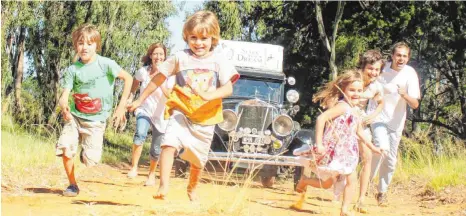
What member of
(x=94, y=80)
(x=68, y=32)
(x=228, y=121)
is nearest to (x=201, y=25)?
(x=94, y=80)

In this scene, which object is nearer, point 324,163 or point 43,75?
point 324,163

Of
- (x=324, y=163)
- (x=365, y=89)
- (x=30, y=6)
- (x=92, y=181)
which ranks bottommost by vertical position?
(x=92, y=181)

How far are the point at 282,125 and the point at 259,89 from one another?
4.20ft

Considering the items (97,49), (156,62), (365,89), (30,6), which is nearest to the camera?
(97,49)

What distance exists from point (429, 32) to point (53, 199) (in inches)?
947

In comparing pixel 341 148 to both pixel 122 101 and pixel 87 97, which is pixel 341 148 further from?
pixel 87 97

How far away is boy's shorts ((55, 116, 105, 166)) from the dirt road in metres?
0.42

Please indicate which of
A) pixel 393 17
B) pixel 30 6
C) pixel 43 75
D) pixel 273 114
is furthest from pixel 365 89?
pixel 393 17

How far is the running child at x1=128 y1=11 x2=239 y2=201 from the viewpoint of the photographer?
19.1 feet

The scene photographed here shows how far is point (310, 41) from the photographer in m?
→ 31.3

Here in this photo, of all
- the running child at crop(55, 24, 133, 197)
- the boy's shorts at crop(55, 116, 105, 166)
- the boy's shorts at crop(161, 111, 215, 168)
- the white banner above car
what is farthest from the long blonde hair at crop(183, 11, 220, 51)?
the white banner above car

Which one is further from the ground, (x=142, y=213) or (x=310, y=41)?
(x=310, y=41)

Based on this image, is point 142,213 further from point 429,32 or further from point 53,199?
point 429,32

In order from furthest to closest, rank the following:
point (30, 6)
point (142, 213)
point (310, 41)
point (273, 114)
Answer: point (310, 41) → point (30, 6) → point (273, 114) → point (142, 213)
